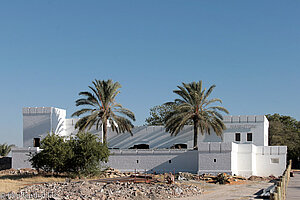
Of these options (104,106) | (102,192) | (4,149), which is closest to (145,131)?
(104,106)

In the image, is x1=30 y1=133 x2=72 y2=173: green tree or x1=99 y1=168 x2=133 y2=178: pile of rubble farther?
x1=99 y1=168 x2=133 y2=178: pile of rubble

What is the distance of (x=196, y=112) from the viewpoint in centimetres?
4319

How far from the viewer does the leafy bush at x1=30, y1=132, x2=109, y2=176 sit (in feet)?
120

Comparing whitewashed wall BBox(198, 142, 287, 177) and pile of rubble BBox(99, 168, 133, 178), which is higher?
whitewashed wall BBox(198, 142, 287, 177)

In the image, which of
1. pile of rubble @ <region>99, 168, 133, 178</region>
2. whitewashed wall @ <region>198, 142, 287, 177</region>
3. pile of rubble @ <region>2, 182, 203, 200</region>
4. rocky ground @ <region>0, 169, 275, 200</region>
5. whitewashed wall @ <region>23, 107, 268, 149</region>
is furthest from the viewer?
whitewashed wall @ <region>23, 107, 268, 149</region>

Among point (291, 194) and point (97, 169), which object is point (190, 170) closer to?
point (97, 169)

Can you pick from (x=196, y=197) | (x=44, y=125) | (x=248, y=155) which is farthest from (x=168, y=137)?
(x=196, y=197)

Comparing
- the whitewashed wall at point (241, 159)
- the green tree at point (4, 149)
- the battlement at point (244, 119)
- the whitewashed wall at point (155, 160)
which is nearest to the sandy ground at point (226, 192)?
the whitewashed wall at point (241, 159)

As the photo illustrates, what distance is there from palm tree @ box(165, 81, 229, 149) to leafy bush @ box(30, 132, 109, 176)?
8.45 m

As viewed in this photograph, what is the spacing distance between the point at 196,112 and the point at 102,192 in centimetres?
2026

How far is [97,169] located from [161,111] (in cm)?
3588

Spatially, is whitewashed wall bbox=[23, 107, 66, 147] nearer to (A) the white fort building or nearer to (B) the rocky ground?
(A) the white fort building

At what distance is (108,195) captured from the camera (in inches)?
941

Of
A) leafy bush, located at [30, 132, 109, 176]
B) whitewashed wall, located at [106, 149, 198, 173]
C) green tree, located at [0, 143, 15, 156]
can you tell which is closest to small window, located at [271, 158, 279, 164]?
whitewashed wall, located at [106, 149, 198, 173]
